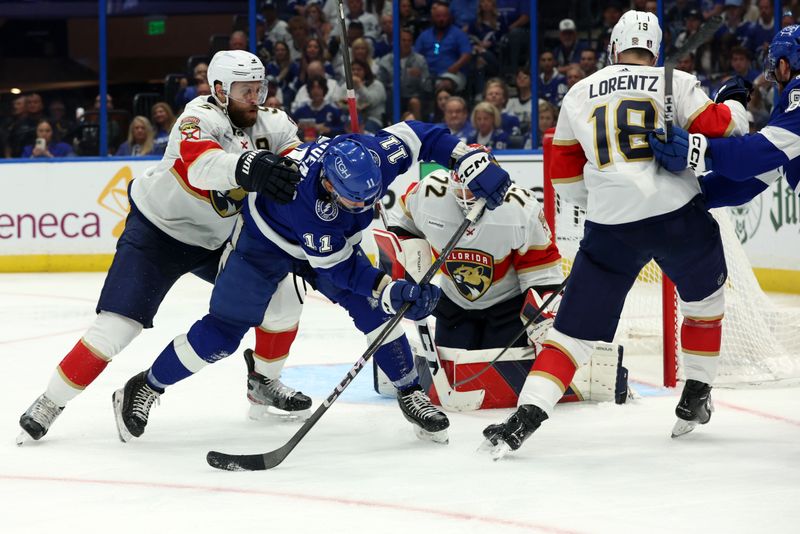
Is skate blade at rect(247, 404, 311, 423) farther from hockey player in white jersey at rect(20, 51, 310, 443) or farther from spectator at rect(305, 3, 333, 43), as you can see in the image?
spectator at rect(305, 3, 333, 43)

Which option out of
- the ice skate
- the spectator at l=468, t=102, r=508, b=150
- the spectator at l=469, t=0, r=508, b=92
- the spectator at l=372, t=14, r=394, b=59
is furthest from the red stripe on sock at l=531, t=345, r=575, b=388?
the spectator at l=372, t=14, r=394, b=59

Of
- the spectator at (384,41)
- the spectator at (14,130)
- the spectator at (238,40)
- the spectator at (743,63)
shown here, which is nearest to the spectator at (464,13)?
the spectator at (384,41)

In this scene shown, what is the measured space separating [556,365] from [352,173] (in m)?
0.75

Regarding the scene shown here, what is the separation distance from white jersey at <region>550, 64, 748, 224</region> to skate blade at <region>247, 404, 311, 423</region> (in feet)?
3.80

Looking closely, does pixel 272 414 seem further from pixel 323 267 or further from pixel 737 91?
pixel 737 91

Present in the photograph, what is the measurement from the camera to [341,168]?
2902 mm

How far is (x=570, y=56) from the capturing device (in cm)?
792

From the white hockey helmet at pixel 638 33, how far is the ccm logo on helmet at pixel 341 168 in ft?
2.72

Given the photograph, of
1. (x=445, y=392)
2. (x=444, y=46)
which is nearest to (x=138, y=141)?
(x=444, y=46)

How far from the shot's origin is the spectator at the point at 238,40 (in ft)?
27.5

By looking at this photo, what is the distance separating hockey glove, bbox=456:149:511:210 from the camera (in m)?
3.13

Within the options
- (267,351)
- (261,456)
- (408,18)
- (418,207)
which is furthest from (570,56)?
(261,456)

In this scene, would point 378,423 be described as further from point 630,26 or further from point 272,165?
point 630,26

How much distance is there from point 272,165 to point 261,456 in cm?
75
